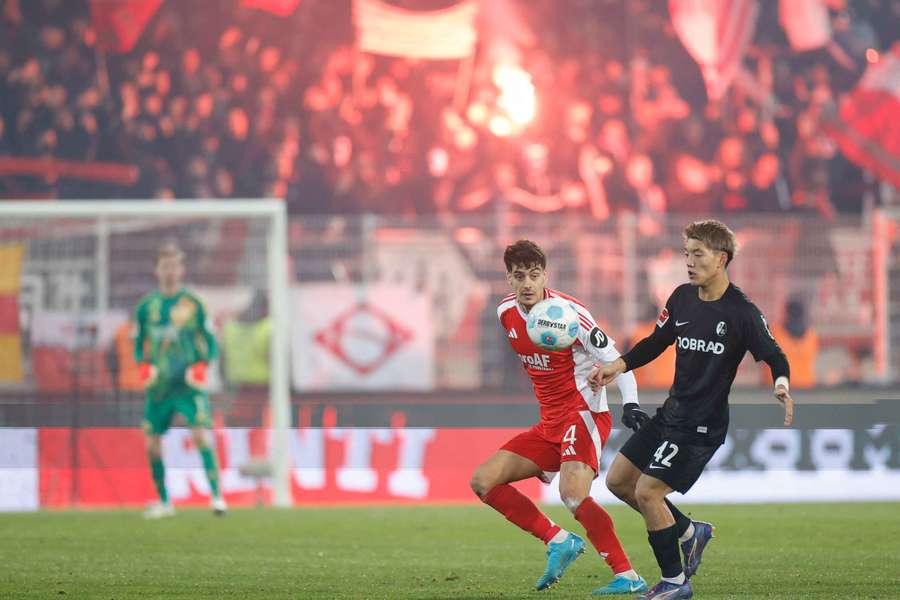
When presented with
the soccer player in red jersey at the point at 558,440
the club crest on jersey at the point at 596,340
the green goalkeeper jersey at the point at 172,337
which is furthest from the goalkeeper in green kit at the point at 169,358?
the club crest on jersey at the point at 596,340

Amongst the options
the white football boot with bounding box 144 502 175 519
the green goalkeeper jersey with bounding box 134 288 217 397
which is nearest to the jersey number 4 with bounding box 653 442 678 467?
the green goalkeeper jersey with bounding box 134 288 217 397

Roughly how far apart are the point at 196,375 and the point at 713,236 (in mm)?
5921

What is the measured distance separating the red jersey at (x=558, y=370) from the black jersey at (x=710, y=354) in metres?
0.46

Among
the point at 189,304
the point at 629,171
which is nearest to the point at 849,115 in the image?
the point at 629,171

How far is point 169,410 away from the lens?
35.6ft

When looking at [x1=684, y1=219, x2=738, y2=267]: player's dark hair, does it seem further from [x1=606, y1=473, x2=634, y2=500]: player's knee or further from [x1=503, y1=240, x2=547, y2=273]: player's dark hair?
[x1=606, y1=473, x2=634, y2=500]: player's knee

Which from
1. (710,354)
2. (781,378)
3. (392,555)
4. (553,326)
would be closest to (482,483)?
(553,326)

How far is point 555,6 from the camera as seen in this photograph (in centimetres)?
2291

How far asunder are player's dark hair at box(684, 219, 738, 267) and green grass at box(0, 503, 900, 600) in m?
1.40

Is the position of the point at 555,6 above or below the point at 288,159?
above

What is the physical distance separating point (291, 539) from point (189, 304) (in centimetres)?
256

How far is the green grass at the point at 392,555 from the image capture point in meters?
6.32

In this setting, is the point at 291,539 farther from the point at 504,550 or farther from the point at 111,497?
the point at 111,497

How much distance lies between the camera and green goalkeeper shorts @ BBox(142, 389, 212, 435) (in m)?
10.8
